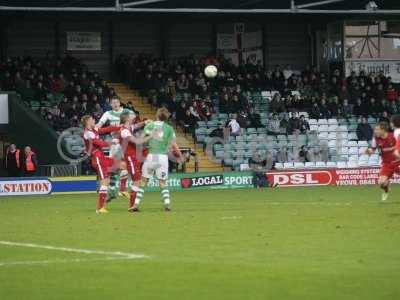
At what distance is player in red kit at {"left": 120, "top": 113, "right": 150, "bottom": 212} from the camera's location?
76.4ft

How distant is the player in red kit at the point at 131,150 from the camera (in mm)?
23281

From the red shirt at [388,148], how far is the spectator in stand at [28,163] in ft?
43.9

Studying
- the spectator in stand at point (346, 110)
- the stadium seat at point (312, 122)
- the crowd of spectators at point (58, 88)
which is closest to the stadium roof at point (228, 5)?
the crowd of spectators at point (58, 88)

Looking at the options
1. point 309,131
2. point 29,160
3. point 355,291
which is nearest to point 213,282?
point 355,291

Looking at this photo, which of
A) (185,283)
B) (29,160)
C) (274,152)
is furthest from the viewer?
(274,152)

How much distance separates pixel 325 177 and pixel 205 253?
24.7 meters

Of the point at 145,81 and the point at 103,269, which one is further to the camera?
the point at 145,81

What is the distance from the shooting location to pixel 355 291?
10883 millimetres

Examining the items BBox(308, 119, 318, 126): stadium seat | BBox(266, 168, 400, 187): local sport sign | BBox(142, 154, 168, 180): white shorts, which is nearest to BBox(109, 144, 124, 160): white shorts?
BBox(142, 154, 168, 180): white shorts

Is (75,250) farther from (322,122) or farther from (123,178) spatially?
(322,122)

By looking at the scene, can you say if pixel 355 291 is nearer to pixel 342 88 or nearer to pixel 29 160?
pixel 29 160

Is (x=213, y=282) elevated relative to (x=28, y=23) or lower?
lower

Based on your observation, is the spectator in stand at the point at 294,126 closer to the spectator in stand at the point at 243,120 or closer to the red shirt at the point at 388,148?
the spectator in stand at the point at 243,120

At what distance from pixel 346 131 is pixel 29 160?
14554 millimetres
